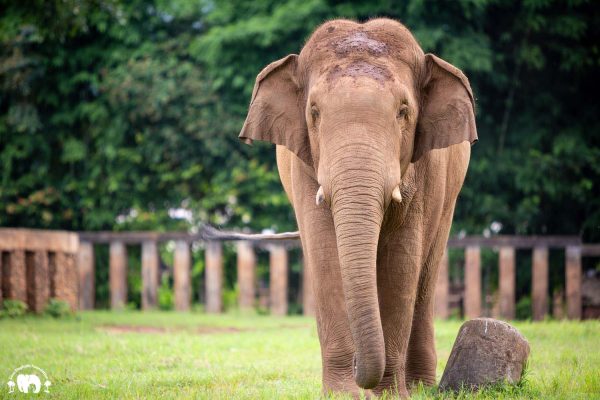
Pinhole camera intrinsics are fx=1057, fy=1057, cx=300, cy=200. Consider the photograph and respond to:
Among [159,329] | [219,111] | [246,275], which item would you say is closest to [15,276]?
[159,329]

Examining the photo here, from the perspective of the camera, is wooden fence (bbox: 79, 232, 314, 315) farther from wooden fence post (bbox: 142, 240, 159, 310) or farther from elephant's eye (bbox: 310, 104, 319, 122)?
elephant's eye (bbox: 310, 104, 319, 122)

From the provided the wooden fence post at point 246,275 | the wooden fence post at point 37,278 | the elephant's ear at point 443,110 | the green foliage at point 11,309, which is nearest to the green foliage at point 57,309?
the wooden fence post at point 37,278

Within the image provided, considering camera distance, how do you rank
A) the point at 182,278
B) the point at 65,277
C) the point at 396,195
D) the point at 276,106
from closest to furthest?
1. the point at 396,195
2. the point at 276,106
3. the point at 65,277
4. the point at 182,278

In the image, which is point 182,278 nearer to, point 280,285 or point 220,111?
point 280,285

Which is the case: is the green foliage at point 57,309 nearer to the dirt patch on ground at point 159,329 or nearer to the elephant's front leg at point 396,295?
the dirt patch on ground at point 159,329

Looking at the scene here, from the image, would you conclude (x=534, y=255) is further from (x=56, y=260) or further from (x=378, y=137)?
(x=378, y=137)

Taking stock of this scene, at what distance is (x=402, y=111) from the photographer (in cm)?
720

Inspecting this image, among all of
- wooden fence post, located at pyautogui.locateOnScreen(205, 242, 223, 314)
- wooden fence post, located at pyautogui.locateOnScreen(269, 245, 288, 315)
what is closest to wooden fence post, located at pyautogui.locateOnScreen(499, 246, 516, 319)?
wooden fence post, located at pyautogui.locateOnScreen(269, 245, 288, 315)

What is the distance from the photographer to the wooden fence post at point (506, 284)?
754 inches

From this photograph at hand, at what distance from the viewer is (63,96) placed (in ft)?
73.4

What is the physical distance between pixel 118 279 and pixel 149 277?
61 cm

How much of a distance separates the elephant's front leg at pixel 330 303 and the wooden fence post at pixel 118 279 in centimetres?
1346

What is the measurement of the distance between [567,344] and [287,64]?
5.95 m

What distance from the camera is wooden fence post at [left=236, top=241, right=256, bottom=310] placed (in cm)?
2030
